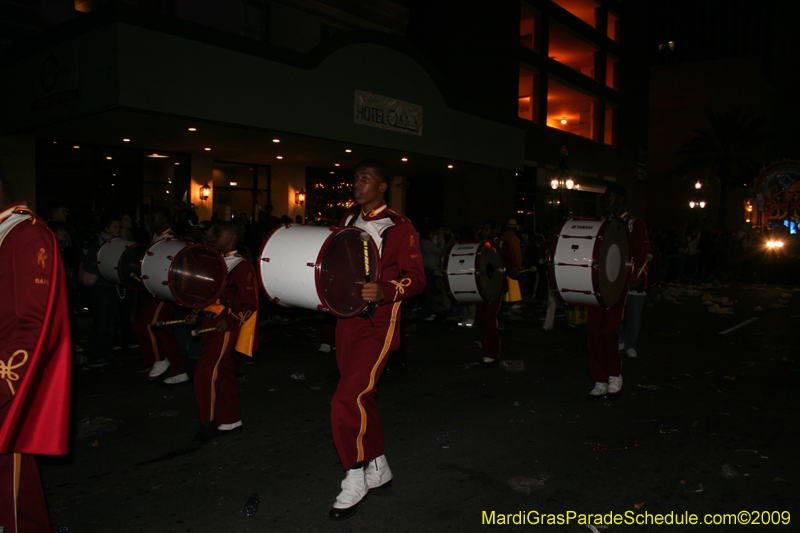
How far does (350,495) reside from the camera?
367 centimetres

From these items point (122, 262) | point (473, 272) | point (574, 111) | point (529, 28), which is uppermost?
point (529, 28)

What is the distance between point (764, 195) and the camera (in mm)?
28375

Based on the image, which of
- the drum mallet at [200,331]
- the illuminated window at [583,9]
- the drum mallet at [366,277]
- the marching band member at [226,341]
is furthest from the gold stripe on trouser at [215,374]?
the illuminated window at [583,9]

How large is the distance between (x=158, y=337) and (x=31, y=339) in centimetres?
437

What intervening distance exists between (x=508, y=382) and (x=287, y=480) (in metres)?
3.53

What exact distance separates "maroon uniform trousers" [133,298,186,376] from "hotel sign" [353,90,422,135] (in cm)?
1022

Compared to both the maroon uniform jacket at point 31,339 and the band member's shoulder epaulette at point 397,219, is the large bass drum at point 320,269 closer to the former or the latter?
the band member's shoulder epaulette at point 397,219

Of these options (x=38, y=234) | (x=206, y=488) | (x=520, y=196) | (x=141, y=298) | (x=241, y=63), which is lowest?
(x=206, y=488)

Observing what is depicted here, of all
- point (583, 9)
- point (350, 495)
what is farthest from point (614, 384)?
point (583, 9)

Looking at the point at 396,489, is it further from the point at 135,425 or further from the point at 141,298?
the point at 141,298

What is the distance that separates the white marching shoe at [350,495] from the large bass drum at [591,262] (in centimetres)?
334

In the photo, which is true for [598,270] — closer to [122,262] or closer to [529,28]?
[122,262]

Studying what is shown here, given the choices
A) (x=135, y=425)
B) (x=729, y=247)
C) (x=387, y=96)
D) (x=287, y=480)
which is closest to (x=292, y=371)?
(x=135, y=425)

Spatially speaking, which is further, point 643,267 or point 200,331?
point 643,267
